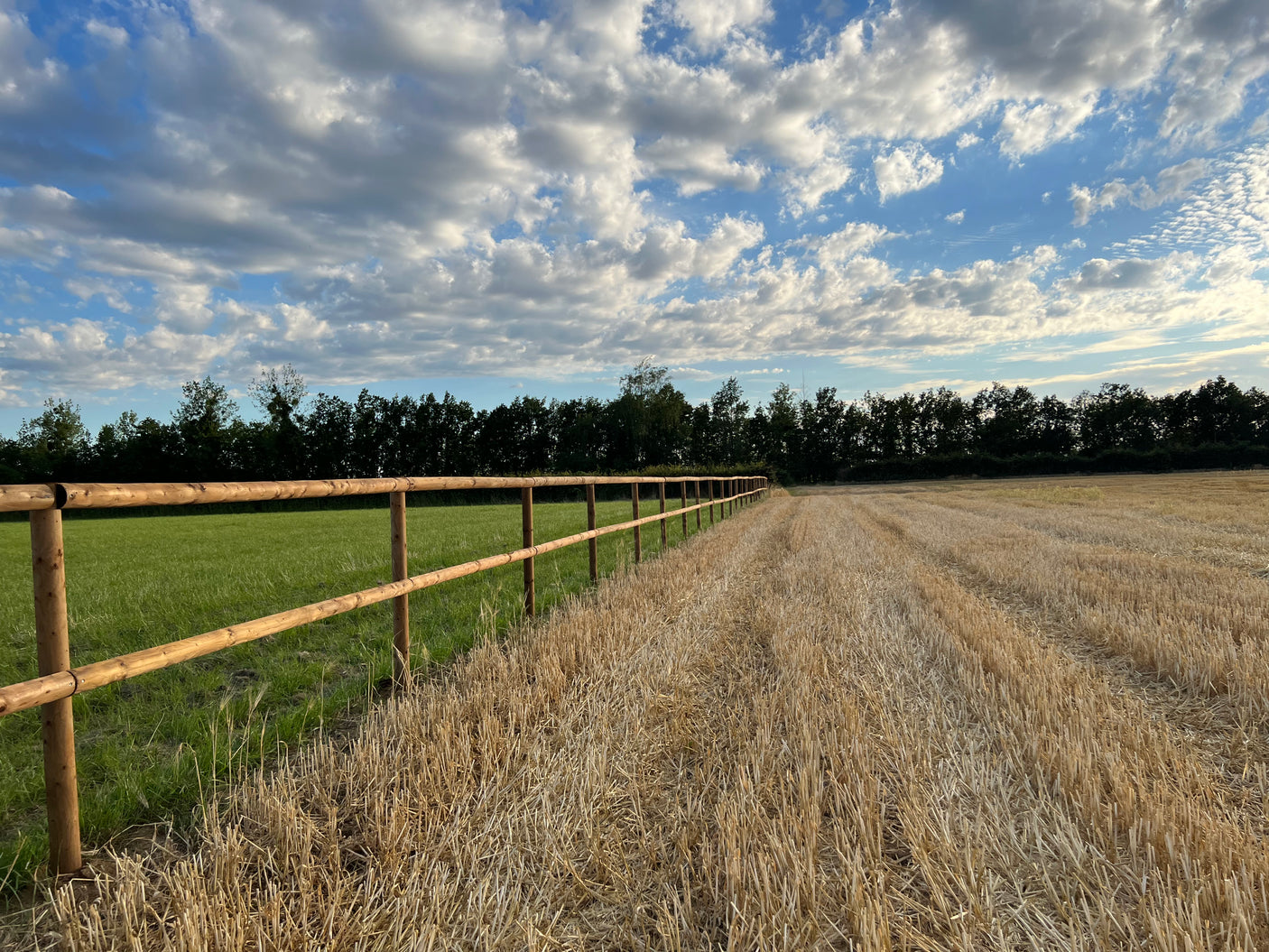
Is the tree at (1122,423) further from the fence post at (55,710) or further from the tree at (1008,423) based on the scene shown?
the fence post at (55,710)

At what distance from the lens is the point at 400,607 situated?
3832 mm

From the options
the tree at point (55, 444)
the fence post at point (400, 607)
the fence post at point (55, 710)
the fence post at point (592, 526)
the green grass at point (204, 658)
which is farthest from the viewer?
the tree at point (55, 444)

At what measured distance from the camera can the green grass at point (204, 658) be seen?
8.83 feet

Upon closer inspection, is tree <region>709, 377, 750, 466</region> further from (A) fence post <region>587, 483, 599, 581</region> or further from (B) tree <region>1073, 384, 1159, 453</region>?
(A) fence post <region>587, 483, 599, 581</region>

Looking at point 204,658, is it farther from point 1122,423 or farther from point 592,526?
point 1122,423

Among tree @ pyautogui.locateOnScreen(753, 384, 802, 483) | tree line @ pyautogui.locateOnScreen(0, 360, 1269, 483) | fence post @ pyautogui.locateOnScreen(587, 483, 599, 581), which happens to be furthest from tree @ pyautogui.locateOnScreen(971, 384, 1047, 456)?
fence post @ pyautogui.locateOnScreen(587, 483, 599, 581)

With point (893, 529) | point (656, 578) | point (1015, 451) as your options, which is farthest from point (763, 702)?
point (1015, 451)

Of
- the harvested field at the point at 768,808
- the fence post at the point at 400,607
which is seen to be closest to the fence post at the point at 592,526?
the harvested field at the point at 768,808

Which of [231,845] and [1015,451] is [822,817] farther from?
[1015,451]

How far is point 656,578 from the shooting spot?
6.88 meters

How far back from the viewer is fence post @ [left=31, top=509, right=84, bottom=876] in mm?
2021

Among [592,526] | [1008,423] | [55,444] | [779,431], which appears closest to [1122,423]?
[1008,423]

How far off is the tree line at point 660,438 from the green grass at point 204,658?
51.2m

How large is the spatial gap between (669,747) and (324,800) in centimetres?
148
